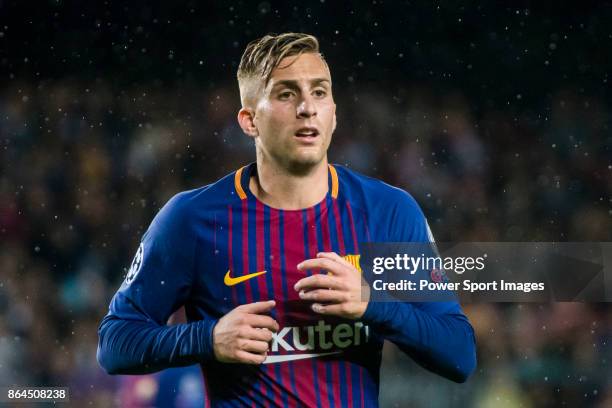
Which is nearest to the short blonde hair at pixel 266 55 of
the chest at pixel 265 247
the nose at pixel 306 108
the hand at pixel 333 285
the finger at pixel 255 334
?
the nose at pixel 306 108

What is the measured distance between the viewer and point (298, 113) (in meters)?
2.56

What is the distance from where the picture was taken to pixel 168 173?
5.11m

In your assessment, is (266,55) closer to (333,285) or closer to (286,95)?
(286,95)

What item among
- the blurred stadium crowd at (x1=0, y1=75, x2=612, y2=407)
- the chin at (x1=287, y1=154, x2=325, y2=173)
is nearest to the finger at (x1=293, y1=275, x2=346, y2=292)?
the chin at (x1=287, y1=154, x2=325, y2=173)

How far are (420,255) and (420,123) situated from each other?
9.22ft

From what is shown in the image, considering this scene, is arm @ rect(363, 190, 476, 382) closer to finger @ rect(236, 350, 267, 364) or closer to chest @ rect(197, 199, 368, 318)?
chest @ rect(197, 199, 368, 318)

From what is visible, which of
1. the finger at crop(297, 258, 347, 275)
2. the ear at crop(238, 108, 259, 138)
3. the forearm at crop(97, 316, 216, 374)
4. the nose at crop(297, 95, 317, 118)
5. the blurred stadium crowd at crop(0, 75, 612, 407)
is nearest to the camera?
the finger at crop(297, 258, 347, 275)

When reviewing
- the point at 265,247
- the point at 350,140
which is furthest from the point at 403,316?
the point at 350,140

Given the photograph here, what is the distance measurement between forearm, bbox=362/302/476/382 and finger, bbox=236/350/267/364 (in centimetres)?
33

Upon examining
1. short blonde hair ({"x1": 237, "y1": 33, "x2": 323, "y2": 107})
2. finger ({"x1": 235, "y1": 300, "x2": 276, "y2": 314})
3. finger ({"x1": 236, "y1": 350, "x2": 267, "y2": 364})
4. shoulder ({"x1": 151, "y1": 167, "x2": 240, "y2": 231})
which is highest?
short blonde hair ({"x1": 237, "y1": 33, "x2": 323, "y2": 107})

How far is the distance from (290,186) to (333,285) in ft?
1.73

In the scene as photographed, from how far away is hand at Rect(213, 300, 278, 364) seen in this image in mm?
2316

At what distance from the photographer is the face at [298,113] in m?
2.56

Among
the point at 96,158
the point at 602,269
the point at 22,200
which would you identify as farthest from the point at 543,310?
the point at 22,200
